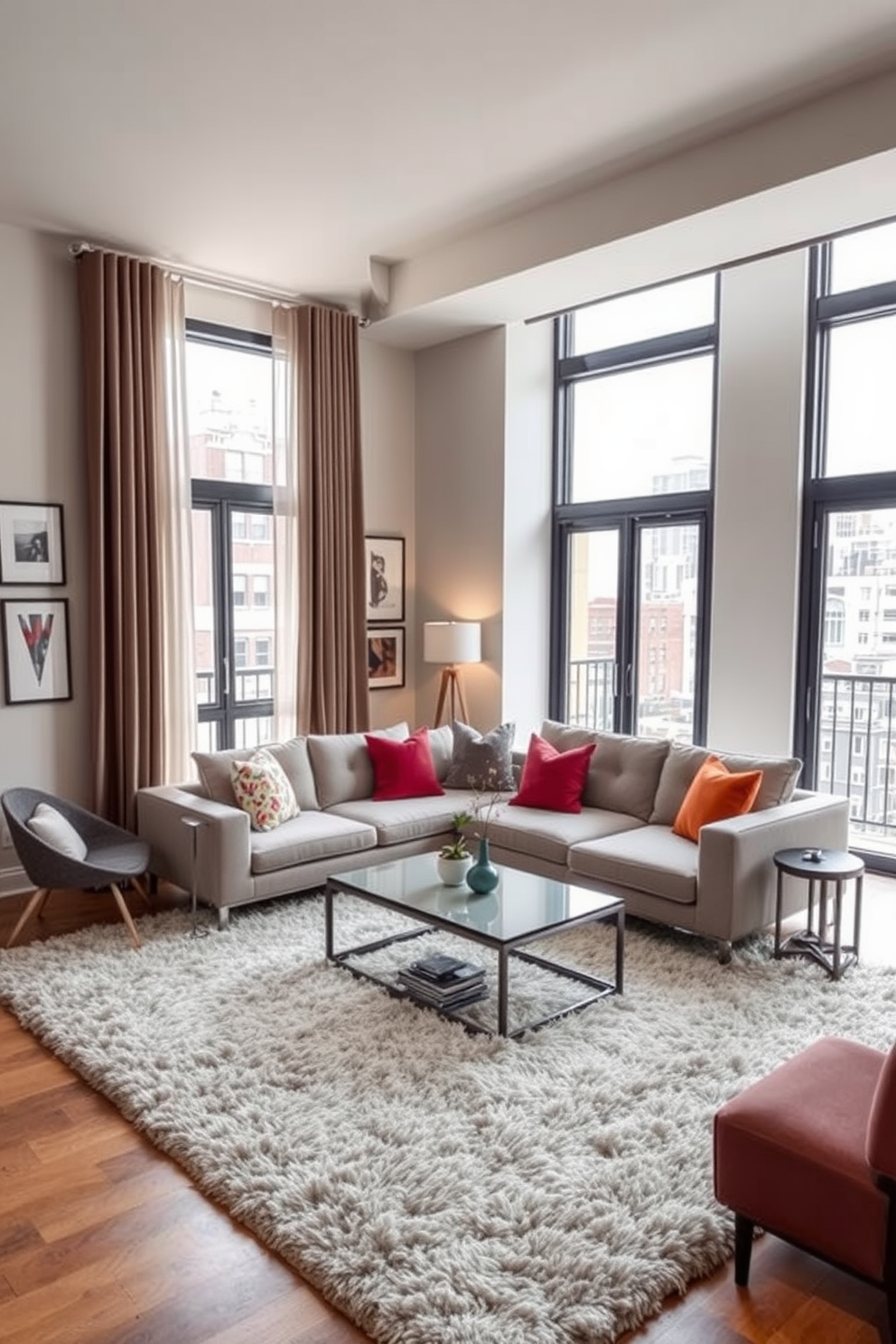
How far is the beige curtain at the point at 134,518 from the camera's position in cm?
518

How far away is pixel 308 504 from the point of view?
20.2ft

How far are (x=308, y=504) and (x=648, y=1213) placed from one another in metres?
4.78

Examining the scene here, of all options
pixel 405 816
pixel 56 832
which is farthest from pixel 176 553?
pixel 405 816

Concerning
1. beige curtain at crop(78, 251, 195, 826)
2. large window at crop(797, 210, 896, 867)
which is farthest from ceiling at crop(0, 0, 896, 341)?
large window at crop(797, 210, 896, 867)

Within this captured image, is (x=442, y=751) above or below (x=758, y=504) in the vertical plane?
below

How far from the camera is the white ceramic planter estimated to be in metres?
3.87

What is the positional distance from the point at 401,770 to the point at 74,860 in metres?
1.97

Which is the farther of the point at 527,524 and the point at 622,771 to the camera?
the point at 527,524

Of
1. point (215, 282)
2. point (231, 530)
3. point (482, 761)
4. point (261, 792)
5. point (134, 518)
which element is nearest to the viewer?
point (261, 792)

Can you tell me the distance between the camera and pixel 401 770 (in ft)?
18.0

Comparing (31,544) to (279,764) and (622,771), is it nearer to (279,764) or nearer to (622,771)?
(279,764)

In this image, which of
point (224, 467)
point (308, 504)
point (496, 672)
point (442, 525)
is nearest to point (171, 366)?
point (224, 467)

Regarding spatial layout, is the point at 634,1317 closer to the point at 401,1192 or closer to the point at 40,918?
the point at 401,1192

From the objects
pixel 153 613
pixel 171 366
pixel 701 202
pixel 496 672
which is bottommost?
pixel 496 672
